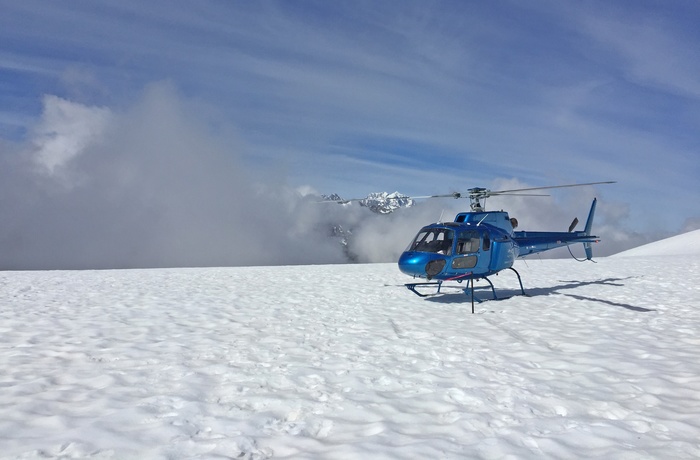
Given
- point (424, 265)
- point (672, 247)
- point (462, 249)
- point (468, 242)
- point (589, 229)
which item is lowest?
point (424, 265)

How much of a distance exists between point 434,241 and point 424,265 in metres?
0.99

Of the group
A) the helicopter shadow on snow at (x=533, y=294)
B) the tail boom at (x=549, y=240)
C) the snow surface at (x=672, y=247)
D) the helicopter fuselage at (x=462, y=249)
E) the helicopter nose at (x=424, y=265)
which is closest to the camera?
the helicopter nose at (x=424, y=265)

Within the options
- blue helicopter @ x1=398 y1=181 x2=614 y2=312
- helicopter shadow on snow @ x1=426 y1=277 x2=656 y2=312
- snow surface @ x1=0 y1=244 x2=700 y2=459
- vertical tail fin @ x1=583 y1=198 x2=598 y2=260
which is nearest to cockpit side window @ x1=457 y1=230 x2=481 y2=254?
blue helicopter @ x1=398 y1=181 x2=614 y2=312

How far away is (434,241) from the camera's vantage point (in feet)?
43.7

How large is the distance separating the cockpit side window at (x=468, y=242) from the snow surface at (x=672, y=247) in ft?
143

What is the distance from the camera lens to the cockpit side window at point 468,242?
13.2 meters

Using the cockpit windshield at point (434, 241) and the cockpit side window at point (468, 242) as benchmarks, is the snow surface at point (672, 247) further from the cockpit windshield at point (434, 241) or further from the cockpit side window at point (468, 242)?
the cockpit windshield at point (434, 241)

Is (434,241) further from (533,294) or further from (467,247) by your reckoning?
(533,294)

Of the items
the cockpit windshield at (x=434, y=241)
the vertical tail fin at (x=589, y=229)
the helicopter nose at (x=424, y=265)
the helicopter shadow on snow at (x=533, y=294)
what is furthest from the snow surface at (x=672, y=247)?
the helicopter nose at (x=424, y=265)

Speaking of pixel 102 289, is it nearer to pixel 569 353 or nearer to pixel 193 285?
pixel 193 285

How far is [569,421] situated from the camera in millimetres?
5344

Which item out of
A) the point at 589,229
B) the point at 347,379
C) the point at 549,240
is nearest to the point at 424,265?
the point at 347,379

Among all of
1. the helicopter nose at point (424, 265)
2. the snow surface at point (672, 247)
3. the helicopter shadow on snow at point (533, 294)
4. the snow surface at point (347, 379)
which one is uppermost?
the snow surface at point (672, 247)

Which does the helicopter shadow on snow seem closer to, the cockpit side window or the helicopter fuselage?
the helicopter fuselage
